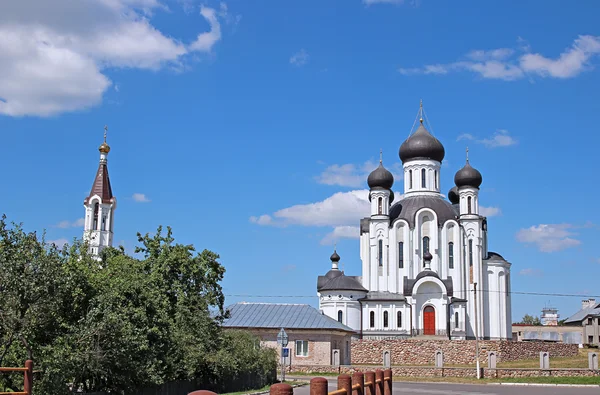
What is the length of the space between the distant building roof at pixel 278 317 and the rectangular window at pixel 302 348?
1078 mm

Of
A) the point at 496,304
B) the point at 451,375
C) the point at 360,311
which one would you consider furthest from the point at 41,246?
the point at 496,304

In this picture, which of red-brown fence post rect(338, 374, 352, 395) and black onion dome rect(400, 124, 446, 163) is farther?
black onion dome rect(400, 124, 446, 163)

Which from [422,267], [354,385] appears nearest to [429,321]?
[422,267]

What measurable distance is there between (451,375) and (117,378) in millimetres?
28456

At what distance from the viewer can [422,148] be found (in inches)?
2938

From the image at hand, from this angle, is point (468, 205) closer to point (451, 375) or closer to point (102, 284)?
point (451, 375)

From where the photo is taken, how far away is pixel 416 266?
2778 inches

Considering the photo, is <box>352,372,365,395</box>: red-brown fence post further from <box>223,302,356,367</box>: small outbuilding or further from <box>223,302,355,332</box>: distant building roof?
<box>223,302,355,332</box>: distant building roof

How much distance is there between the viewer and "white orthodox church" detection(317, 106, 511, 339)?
67.6 metres

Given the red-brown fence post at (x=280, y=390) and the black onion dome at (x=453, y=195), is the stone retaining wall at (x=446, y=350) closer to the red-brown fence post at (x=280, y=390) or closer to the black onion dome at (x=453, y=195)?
the black onion dome at (x=453, y=195)

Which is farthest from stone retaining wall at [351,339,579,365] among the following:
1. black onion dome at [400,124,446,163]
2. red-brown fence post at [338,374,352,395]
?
red-brown fence post at [338,374,352,395]

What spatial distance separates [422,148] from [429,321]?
59.7 feet

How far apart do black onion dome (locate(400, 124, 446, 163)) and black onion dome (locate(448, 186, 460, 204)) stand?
5862mm

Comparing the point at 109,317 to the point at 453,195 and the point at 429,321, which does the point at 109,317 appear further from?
the point at 453,195
